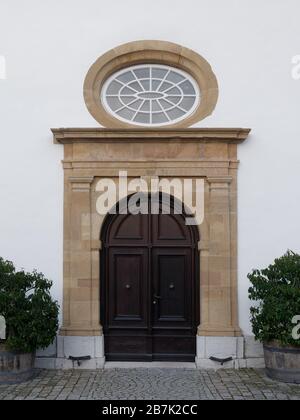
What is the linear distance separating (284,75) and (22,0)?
4.09m

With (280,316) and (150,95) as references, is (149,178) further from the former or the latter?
(280,316)

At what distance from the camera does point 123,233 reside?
8.20 metres

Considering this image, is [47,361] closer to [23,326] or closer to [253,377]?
[23,326]

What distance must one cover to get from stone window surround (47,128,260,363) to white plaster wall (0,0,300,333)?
0.18 metres

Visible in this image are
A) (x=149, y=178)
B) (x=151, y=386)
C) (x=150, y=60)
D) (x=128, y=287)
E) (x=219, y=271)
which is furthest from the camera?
(x=150, y=60)

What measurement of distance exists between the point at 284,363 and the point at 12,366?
3509 millimetres

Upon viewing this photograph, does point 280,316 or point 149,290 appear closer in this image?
point 280,316

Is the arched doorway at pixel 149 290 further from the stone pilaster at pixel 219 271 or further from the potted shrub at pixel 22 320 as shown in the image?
the potted shrub at pixel 22 320

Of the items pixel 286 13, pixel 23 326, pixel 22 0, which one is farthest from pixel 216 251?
pixel 22 0

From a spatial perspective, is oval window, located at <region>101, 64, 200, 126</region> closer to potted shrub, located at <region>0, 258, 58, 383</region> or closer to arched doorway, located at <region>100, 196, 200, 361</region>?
arched doorway, located at <region>100, 196, 200, 361</region>

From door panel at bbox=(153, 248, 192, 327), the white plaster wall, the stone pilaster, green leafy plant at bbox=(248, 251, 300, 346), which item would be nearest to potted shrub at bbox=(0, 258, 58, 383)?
the white plaster wall

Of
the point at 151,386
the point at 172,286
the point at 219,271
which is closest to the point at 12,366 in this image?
the point at 151,386

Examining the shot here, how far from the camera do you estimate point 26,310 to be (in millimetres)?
7160

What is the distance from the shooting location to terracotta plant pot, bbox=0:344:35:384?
7070mm
